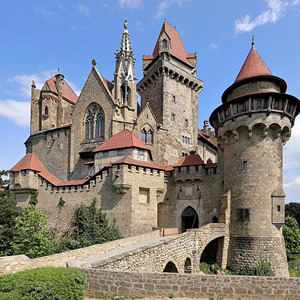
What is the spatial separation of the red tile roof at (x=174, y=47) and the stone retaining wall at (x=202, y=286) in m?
29.9

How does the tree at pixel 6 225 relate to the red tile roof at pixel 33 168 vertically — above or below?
below

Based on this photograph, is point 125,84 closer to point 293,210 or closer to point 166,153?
point 166,153

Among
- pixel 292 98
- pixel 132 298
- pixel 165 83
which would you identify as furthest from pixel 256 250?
pixel 165 83

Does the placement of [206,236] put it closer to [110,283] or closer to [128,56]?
[110,283]

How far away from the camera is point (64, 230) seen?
2553cm

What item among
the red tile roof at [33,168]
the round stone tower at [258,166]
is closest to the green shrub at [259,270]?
the round stone tower at [258,166]

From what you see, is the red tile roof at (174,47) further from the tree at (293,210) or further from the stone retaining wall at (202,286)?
the tree at (293,210)

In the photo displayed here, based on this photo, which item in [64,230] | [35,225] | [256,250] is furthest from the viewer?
[64,230]

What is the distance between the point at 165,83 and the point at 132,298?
1051 inches

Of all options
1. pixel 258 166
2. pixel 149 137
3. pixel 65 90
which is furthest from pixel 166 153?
pixel 65 90

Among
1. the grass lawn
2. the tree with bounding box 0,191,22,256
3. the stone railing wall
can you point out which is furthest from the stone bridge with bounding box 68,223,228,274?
the tree with bounding box 0,191,22,256

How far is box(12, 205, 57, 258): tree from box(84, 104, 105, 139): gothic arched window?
10662mm

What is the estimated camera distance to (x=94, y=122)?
31594mm

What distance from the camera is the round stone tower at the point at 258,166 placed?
21.0 m
